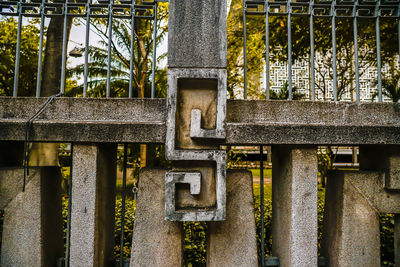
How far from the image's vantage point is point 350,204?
244 centimetres

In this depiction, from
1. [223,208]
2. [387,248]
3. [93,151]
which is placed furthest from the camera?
[387,248]

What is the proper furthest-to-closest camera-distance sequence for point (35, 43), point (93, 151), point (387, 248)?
point (35, 43) < point (387, 248) < point (93, 151)

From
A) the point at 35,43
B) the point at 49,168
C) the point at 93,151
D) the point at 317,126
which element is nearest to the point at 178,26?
the point at 93,151

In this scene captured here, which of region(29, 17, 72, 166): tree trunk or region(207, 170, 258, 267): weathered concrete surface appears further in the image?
region(29, 17, 72, 166): tree trunk

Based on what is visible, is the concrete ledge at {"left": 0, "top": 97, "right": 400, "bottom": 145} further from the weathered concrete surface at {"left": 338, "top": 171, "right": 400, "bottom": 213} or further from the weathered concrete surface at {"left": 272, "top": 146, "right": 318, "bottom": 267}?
the weathered concrete surface at {"left": 338, "top": 171, "right": 400, "bottom": 213}

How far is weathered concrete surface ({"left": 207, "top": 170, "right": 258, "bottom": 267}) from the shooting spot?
234 cm

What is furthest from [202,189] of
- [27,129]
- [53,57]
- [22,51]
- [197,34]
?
[22,51]

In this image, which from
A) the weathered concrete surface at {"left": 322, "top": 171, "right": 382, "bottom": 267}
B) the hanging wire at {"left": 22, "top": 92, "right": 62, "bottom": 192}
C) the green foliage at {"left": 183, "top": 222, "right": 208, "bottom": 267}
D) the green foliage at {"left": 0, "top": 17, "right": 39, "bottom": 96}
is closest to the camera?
the hanging wire at {"left": 22, "top": 92, "right": 62, "bottom": 192}

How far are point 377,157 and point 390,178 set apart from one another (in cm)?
26

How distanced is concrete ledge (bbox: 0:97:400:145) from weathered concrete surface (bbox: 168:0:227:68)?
0.43 metres

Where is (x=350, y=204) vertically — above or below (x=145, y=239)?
above

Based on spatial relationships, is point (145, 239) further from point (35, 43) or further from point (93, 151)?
point (35, 43)

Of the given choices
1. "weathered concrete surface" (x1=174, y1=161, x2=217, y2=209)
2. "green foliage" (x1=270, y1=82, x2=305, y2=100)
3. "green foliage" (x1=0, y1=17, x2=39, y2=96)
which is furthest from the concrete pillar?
"green foliage" (x1=0, y1=17, x2=39, y2=96)

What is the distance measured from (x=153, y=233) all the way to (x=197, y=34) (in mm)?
1722
